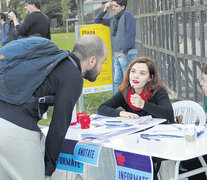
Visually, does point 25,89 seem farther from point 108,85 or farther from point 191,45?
point 108,85

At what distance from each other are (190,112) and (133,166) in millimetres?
1551

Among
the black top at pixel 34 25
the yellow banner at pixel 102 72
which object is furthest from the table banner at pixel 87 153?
the black top at pixel 34 25

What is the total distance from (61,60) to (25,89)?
0.26m

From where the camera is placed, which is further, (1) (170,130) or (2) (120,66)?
(2) (120,66)

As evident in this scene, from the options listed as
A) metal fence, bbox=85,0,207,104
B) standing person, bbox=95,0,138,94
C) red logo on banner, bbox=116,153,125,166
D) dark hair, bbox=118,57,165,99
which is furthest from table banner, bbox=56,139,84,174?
standing person, bbox=95,0,138,94

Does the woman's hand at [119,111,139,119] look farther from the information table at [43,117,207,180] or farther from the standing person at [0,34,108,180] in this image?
the standing person at [0,34,108,180]

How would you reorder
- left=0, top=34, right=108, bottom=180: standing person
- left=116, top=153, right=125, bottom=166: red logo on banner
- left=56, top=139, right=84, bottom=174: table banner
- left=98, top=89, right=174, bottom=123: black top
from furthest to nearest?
left=98, top=89, right=174, bottom=123: black top
left=56, top=139, right=84, bottom=174: table banner
left=116, top=153, right=125, bottom=166: red logo on banner
left=0, top=34, right=108, bottom=180: standing person

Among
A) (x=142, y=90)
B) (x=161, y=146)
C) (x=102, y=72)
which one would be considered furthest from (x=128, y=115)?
(x=102, y=72)

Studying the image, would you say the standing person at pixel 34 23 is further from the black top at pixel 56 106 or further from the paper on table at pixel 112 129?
the black top at pixel 56 106

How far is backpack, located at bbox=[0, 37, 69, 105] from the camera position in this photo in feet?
6.82

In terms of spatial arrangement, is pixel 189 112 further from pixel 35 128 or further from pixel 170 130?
pixel 35 128

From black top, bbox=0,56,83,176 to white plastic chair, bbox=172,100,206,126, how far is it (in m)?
1.92

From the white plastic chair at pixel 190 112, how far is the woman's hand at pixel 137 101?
2.09 ft

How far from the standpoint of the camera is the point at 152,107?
11.6ft
